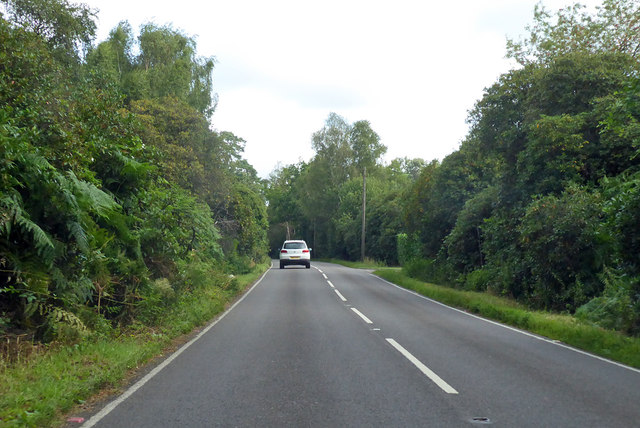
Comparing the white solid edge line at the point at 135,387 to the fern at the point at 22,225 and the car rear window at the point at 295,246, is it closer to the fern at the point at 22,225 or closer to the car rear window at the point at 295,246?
the fern at the point at 22,225

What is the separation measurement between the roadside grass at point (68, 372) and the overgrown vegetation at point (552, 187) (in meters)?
9.57

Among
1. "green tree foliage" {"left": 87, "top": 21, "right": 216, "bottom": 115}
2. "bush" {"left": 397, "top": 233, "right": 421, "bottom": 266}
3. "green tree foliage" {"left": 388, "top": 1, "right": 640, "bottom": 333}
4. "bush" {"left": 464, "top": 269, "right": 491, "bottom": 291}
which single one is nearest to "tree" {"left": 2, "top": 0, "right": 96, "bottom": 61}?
"green tree foliage" {"left": 87, "top": 21, "right": 216, "bottom": 115}

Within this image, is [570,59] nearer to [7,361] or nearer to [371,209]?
[7,361]

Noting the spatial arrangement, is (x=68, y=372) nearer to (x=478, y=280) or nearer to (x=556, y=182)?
(x=556, y=182)

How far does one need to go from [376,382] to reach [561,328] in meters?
5.89

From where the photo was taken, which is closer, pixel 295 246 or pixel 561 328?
pixel 561 328

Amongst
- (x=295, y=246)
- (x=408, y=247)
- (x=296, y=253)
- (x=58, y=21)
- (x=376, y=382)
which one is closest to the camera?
(x=376, y=382)

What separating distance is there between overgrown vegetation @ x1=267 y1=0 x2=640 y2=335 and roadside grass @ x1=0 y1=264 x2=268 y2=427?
9.57 metres

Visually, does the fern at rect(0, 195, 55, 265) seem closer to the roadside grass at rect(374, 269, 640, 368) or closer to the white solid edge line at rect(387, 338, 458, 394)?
the white solid edge line at rect(387, 338, 458, 394)

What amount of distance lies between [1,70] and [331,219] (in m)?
59.6

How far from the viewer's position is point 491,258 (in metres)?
21.2

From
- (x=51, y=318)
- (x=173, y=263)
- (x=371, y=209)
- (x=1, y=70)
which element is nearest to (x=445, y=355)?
(x=51, y=318)

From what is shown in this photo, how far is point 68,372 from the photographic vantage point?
6180 mm

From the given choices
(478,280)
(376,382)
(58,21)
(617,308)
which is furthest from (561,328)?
(58,21)
